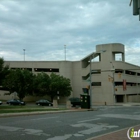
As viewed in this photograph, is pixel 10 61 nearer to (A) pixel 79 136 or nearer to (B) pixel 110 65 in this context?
(B) pixel 110 65

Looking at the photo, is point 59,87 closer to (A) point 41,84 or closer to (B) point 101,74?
(A) point 41,84

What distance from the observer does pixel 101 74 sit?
6594cm

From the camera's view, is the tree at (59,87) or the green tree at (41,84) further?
the green tree at (41,84)

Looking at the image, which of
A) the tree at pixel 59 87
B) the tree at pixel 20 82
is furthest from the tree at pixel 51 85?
the tree at pixel 20 82

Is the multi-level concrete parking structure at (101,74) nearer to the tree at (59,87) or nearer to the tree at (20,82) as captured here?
the tree at (59,87)

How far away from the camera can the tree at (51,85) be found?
61.7m

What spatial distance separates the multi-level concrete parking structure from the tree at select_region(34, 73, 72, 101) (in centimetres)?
634

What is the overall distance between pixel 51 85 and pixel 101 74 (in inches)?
543

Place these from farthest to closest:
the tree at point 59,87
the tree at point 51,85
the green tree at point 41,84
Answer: the green tree at point 41,84
the tree at point 51,85
the tree at point 59,87

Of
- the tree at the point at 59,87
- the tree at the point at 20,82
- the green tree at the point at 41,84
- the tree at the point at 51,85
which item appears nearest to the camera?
the tree at the point at 20,82

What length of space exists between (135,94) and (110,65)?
1866cm

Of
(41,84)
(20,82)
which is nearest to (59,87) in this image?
(41,84)

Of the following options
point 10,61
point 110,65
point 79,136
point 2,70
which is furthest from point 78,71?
point 79,136

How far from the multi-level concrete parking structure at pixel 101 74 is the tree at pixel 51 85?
20.8 feet
